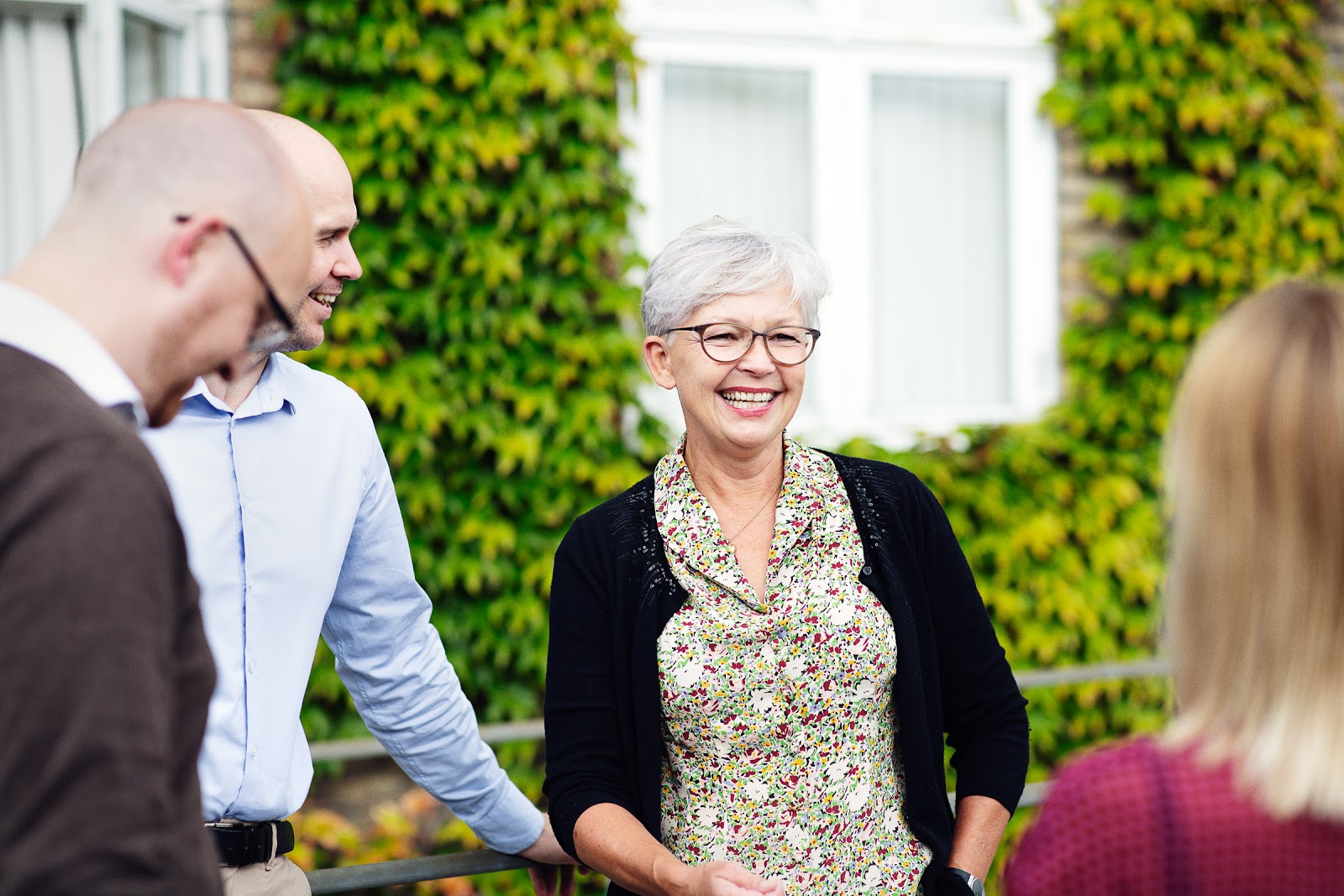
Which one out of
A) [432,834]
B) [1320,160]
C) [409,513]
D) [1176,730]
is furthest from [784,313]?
[1320,160]

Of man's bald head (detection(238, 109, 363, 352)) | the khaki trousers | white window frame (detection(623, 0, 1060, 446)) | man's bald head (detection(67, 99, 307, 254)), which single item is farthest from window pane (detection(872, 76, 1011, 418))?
man's bald head (detection(67, 99, 307, 254))

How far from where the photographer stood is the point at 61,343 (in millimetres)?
1047

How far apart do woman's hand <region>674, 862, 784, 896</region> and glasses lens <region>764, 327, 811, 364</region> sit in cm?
85

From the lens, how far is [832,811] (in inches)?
76.8

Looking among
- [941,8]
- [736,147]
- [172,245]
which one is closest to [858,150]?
[736,147]

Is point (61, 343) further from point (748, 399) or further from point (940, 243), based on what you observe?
point (940, 243)

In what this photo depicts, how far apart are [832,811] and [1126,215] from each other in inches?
→ 150

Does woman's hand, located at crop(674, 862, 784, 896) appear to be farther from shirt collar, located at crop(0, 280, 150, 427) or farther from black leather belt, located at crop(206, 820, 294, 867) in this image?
shirt collar, located at crop(0, 280, 150, 427)

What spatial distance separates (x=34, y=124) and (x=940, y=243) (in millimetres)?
3373

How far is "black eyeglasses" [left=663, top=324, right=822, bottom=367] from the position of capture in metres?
2.14

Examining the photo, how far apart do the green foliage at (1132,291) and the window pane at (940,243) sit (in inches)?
12.8

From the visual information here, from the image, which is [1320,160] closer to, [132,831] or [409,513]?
[409,513]

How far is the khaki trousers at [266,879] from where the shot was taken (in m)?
1.81

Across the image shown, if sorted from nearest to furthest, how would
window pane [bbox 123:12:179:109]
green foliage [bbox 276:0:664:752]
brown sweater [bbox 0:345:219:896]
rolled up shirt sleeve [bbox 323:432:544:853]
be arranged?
1. brown sweater [bbox 0:345:219:896]
2. rolled up shirt sleeve [bbox 323:432:544:853]
3. window pane [bbox 123:12:179:109]
4. green foliage [bbox 276:0:664:752]
